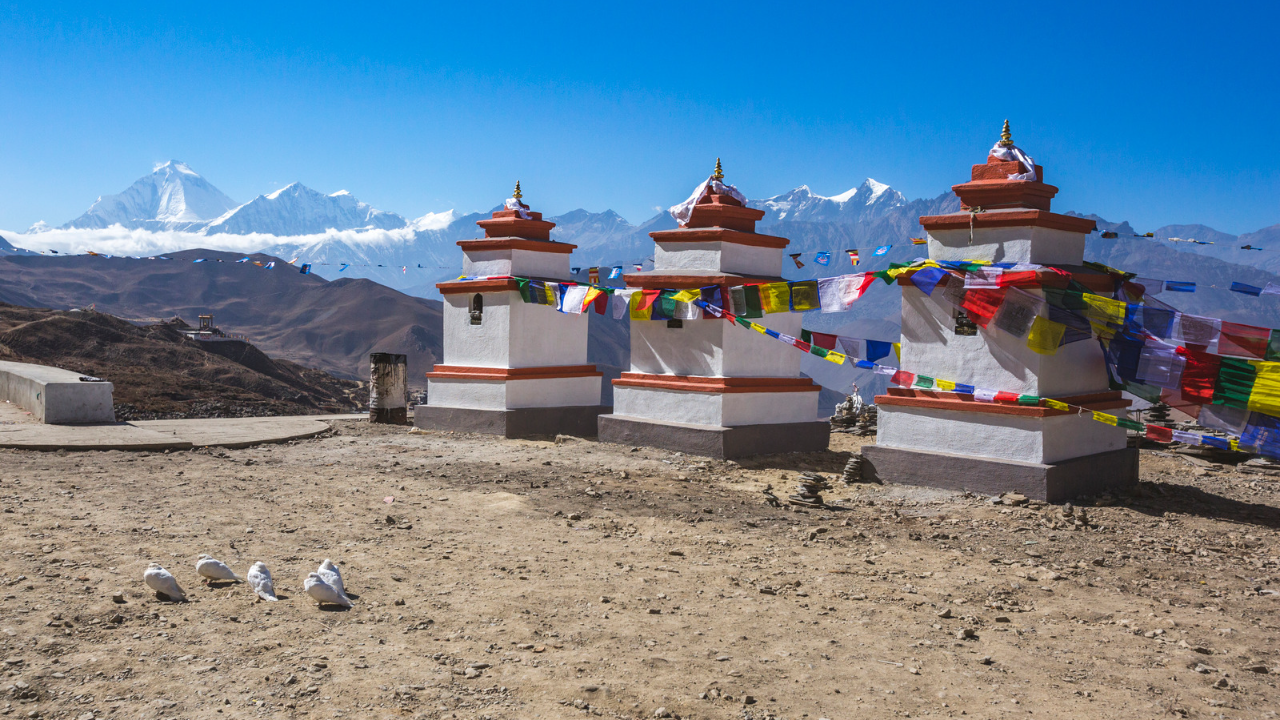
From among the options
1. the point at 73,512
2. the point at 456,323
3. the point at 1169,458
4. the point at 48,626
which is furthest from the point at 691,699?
the point at 456,323

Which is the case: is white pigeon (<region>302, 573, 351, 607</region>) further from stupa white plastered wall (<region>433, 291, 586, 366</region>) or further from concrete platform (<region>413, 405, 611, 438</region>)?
stupa white plastered wall (<region>433, 291, 586, 366</region>)

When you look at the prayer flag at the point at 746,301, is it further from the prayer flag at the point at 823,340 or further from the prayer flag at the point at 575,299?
the prayer flag at the point at 575,299

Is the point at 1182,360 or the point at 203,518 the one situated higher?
the point at 1182,360

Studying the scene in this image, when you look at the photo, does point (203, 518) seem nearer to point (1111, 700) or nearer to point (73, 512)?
point (73, 512)

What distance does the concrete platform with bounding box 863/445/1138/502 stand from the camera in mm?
7797

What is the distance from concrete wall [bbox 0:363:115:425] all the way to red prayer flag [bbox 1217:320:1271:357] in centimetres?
1296

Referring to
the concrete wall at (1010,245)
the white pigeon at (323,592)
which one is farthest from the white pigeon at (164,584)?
the concrete wall at (1010,245)

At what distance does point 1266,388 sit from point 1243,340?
450mm

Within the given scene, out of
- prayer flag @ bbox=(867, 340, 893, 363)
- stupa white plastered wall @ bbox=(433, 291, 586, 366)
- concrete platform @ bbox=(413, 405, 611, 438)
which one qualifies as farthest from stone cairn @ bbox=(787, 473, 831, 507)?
stupa white plastered wall @ bbox=(433, 291, 586, 366)

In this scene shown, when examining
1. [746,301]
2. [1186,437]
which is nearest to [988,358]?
[1186,437]

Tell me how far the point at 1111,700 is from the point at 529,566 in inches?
137

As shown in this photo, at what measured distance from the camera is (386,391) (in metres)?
14.4

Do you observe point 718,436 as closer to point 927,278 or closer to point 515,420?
point 927,278

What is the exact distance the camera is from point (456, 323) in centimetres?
1398
